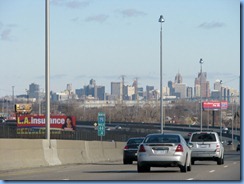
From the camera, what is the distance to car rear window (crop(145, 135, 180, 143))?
30.5m

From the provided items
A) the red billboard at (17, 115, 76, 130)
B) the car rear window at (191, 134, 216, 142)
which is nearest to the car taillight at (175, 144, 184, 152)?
the car rear window at (191, 134, 216, 142)

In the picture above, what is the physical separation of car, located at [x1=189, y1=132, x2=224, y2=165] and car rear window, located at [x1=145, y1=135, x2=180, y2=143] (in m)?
9.09

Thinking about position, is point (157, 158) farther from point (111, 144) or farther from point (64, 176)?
point (111, 144)

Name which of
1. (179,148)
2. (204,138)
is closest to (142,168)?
(179,148)

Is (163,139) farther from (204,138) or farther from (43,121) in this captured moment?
(43,121)

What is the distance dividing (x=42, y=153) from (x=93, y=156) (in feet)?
31.8

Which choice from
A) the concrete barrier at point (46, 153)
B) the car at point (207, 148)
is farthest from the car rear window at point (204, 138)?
the concrete barrier at point (46, 153)

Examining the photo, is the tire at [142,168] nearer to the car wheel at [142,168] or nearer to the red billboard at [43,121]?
the car wheel at [142,168]

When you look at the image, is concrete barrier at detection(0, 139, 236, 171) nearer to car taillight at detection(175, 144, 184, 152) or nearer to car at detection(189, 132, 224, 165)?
car at detection(189, 132, 224, 165)

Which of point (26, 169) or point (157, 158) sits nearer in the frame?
point (157, 158)

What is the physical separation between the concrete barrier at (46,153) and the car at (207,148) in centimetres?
606

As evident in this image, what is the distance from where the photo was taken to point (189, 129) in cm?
13900

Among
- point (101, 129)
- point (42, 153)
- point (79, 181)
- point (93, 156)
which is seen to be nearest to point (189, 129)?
point (101, 129)

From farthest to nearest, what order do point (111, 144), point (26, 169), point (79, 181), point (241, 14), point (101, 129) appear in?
point (101, 129), point (111, 144), point (26, 169), point (79, 181), point (241, 14)
